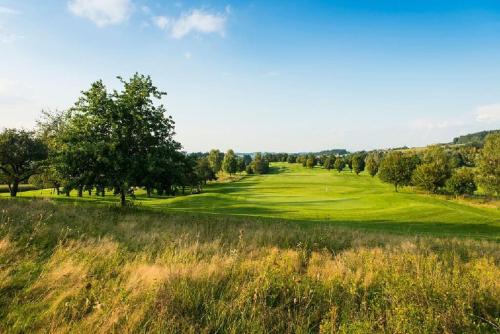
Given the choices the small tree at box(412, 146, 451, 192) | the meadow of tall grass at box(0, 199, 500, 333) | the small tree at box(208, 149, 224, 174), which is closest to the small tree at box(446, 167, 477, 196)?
the small tree at box(412, 146, 451, 192)

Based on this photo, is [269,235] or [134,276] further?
[269,235]

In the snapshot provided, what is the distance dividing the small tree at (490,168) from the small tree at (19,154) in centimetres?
7882

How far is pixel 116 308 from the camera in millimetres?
3840

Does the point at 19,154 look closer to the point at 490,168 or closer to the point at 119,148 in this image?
the point at 119,148

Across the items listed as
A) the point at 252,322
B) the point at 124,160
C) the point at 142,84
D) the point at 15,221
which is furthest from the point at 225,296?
the point at 142,84

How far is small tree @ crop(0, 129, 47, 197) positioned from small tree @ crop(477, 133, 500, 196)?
259ft

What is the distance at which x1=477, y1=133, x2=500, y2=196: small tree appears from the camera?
61719 mm

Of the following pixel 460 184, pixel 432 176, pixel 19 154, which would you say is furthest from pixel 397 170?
pixel 19 154

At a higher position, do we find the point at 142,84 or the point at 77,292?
the point at 142,84

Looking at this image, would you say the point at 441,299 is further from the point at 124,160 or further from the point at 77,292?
the point at 124,160

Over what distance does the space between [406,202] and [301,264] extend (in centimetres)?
3545

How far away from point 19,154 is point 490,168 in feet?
273

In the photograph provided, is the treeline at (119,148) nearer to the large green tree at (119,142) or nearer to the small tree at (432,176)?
the large green tree at (119,142)

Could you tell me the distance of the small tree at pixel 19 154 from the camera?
37938mm
